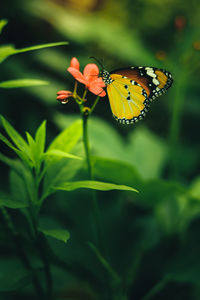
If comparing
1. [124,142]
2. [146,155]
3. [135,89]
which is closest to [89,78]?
[135,89]

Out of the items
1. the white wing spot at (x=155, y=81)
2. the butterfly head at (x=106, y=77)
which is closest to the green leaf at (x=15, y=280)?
the butterfly head at (x=106, y=77)

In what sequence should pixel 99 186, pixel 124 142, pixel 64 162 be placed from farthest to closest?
pixel 124 142, pixel 64 162, pixel 99 186

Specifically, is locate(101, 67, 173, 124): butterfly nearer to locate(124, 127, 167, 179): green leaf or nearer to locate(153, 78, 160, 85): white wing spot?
locate(153, 78, 160, 85): white wing spot

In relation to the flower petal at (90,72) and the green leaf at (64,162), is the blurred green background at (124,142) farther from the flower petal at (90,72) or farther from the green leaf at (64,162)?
the flower petal at (90,72)

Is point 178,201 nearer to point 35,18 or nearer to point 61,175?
point 61,175

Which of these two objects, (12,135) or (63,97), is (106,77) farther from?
(12,135)

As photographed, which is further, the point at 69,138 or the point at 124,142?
the point at 124,142

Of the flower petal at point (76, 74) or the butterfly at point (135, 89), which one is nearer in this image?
the flower petal at point (76, 74)
